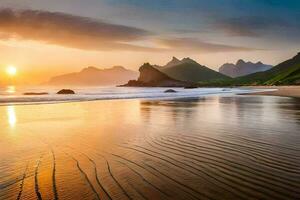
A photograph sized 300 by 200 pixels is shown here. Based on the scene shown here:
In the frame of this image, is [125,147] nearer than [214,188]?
No

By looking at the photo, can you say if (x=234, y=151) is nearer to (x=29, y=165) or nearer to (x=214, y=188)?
(x=214, y=188)

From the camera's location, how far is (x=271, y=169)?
7.80 m

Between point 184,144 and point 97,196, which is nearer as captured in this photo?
point 97,196

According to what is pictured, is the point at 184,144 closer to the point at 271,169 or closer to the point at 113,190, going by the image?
the point at 271,169

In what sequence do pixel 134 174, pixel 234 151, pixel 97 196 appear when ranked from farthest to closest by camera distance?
pixel 234 151
pixel 134 174
pixel 97 196

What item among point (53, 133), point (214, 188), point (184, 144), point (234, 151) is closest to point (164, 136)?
point (184, 144)

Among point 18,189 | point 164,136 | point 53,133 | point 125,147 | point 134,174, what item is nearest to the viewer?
point 18,189

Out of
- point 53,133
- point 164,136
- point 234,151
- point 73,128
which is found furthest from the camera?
point 73,128

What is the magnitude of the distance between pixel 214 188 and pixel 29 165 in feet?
17.7

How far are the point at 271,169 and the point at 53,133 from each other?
10.7m

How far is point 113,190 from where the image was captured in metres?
6.46

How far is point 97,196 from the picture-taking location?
6117 mm

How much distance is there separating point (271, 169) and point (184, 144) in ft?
13.5

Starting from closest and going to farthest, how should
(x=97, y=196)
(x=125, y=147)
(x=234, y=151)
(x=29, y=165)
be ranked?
(x=97, y=196) < (x=29, y=165) < (x=234, y=151) < (x=125, y=147)
